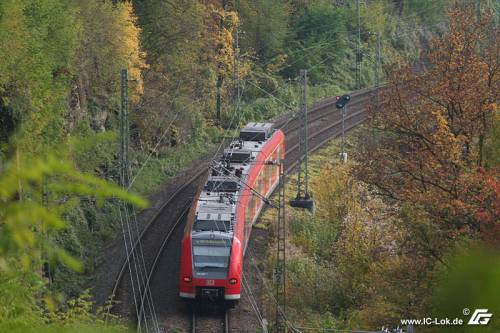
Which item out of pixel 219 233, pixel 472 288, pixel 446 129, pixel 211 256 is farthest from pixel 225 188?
pixel 472 288

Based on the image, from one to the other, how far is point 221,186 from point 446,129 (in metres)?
6.98

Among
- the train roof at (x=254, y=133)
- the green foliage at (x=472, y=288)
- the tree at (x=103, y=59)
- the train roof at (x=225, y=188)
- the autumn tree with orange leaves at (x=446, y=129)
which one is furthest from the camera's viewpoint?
the tree at (x=103, y=59)

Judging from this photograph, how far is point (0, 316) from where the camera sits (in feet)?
20.2

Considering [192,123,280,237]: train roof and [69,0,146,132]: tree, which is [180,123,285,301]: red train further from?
[69,0,146,132]: tree

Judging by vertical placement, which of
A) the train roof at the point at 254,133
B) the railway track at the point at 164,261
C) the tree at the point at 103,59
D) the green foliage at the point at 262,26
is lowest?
the railway track at the point at 164,261

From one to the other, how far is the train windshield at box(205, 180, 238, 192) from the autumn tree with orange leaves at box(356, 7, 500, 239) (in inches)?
173

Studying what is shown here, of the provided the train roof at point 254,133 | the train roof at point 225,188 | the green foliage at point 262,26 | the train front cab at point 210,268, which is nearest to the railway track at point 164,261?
the train front cab at point 210,268

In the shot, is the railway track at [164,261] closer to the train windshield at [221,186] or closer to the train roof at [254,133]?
the train windshield at [221,186]

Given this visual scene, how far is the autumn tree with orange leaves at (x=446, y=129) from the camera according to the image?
20.4 metres

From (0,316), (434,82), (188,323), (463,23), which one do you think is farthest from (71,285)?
(0,316)

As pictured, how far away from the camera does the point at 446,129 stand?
2272cm

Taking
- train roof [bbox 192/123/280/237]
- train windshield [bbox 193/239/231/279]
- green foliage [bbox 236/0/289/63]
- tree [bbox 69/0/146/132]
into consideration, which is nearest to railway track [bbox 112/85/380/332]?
train windshield [bbox 193/239/231/279]

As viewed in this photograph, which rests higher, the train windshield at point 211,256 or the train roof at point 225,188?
the train roof at point 225,188

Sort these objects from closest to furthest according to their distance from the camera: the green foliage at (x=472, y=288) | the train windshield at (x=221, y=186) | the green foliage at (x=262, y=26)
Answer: the green foliage at (x=472, y=288) < the train windshield at (x=221, y=186) < the green foliage at (x=262, y=26)
